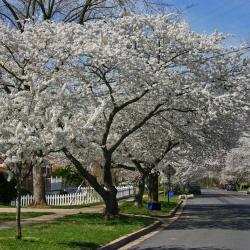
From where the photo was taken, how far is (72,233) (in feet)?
53.3

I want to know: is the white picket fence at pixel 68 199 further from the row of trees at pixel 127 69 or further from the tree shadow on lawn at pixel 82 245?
the tree shadow on lawn at pixel 82 245

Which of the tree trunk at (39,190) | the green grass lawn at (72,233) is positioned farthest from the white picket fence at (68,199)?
the green grass lawn at (72,233)

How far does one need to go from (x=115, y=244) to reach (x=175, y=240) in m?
2.33

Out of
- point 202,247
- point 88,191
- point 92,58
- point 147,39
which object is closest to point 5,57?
point 92,58

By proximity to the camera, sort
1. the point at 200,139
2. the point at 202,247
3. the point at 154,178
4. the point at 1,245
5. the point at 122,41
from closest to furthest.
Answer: the point at 1,245, the point at 202,247, the point at 122,41, the point at 200,139, the point at 154,178

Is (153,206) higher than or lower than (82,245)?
higher

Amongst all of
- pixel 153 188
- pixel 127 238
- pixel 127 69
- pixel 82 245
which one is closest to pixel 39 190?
pixel 153 188

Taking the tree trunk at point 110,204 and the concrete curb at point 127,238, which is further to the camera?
the tree trunk at point 110,204

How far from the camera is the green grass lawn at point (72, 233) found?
13.2m

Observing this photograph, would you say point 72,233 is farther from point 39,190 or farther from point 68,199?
point 68,199

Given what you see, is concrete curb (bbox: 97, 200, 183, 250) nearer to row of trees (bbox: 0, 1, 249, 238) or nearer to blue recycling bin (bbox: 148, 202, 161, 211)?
row of trees (bbox: 0, 1, 249, 238)

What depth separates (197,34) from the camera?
65.9ft

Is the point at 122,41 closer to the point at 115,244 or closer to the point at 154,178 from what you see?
the point at 115,244

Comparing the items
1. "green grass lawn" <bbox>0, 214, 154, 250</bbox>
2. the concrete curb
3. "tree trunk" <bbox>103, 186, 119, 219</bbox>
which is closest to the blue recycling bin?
"green grass lawn" <bbox>0, 214, 154, 250</bbox>
